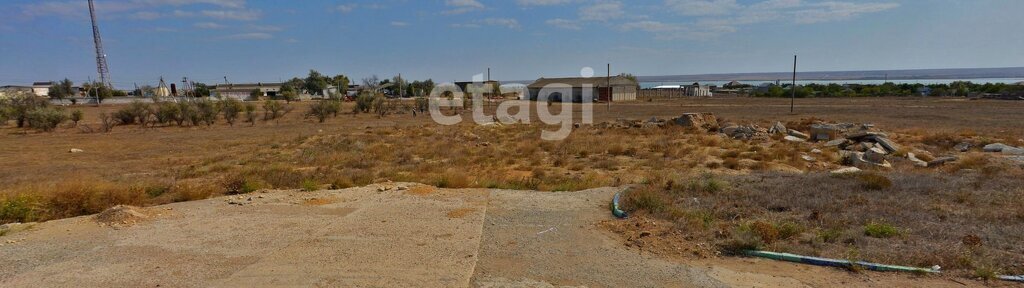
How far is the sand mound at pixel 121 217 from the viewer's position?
21.1 ft

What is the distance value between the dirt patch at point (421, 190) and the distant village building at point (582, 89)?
5484cm

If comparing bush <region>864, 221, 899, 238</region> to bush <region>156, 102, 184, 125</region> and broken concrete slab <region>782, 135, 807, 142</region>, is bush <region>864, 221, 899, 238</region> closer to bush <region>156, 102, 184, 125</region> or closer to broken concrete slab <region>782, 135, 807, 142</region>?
broken concrete slab <region>782, 135, 807, 142</region>

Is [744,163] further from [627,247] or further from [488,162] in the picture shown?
[627,247]

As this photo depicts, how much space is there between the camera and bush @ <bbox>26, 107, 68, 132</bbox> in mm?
27125

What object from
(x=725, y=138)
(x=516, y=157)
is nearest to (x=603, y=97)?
(x=725, y=138)

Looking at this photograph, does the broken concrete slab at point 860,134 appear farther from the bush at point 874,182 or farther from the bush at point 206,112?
the bush at point 206,112

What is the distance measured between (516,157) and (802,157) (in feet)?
25.5

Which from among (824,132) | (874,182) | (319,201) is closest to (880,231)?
(874,182)

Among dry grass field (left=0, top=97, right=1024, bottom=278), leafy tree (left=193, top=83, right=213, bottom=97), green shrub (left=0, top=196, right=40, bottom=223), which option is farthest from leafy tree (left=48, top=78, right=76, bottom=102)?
green shrub (left=0, top=196, right=40, bottom=223)

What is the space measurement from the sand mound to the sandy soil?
0.06m

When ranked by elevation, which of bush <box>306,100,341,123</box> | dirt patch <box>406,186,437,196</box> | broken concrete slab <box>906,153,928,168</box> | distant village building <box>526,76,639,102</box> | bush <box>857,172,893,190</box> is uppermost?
distant village building <box>526,76,639,102</box>

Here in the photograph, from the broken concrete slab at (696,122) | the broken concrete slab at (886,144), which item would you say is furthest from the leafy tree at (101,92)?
the broken concrete slab at (886,144)

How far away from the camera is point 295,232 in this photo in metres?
6.11

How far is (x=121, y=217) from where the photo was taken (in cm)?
653
